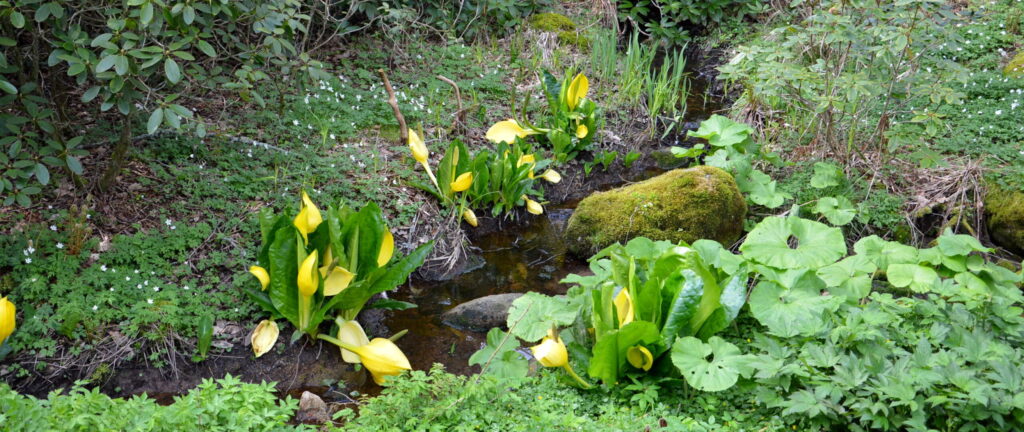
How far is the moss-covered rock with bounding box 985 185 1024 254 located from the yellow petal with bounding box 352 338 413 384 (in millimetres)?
3639

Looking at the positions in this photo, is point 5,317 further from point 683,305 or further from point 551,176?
point 551,176

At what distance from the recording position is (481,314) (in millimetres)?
4172

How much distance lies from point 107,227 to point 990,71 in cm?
632

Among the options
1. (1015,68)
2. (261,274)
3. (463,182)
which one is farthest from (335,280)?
(1015,68)

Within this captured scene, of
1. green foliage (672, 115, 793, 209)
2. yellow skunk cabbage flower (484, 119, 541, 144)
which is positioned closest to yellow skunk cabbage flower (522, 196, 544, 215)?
yellow skunk cabbage flower (484, 119, 541, 144)

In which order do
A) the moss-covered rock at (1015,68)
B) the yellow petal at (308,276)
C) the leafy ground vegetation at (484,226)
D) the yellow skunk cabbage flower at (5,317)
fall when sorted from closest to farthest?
the leafy ground vegetation at (484,226)
the yellow skunk cabbage flower at (5,317)
the yellow petal at (308,276)
the moss-covered rock at (1015,68)

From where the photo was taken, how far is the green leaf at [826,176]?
16.3 feet

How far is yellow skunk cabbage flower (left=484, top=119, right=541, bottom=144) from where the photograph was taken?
555 centimetres

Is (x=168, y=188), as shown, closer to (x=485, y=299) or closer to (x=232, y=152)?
(x=232, y=152)

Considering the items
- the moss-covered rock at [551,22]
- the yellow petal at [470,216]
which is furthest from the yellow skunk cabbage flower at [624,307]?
the moss-covered rock at [551,22]

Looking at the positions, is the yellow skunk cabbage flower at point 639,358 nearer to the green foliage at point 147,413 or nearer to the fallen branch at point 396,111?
the green foliage at point 147,413

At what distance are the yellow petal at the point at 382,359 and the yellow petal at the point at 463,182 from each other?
4.46 feet

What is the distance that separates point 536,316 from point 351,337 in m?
1.05

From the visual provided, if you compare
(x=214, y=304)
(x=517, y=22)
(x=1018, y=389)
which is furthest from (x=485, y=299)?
(x=517, y=22)
